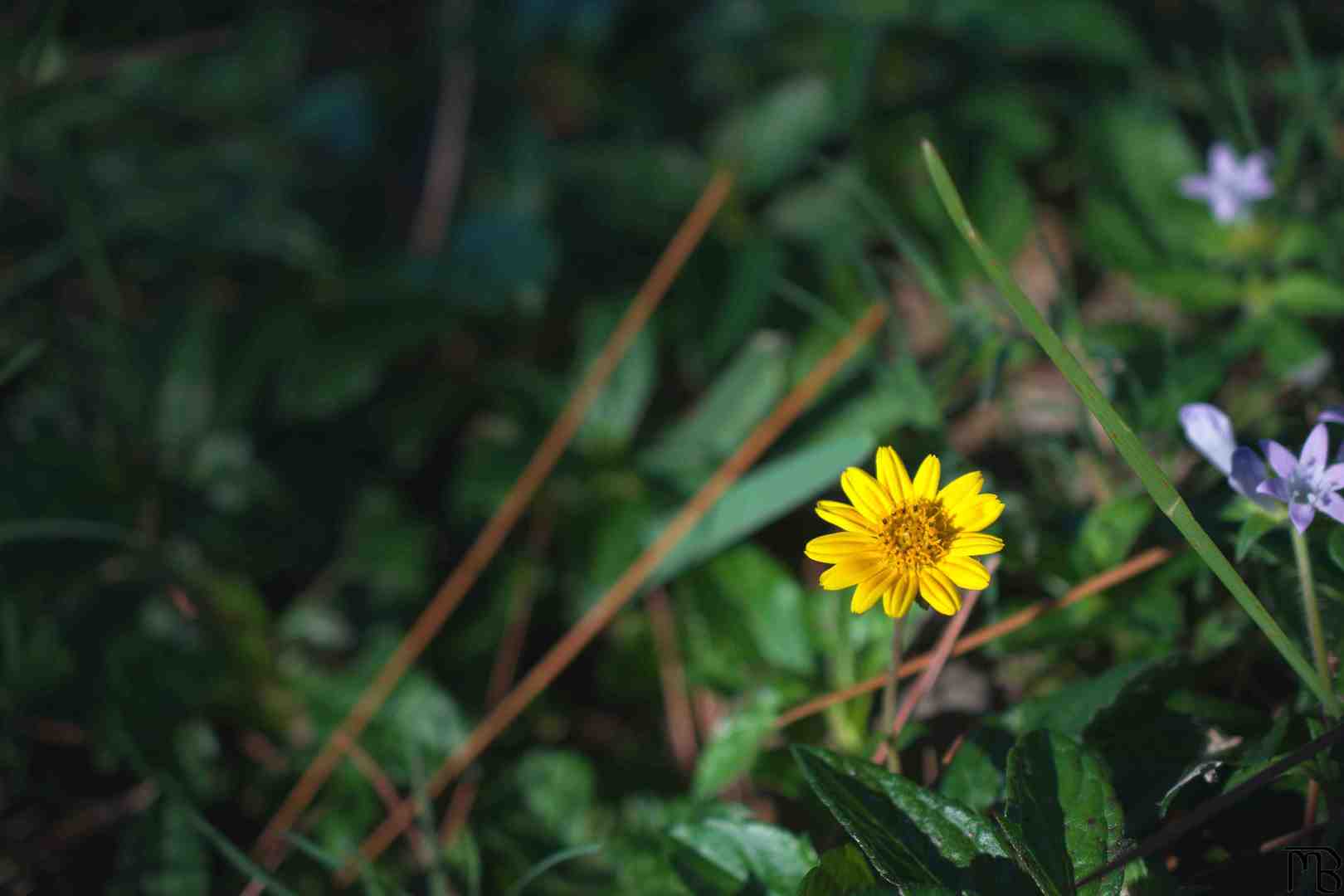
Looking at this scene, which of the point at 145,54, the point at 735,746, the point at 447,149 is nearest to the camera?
the point at 735,746

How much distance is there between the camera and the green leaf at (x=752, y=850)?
1215 millimetres

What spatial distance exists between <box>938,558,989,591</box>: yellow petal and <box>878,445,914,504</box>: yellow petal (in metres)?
0.08

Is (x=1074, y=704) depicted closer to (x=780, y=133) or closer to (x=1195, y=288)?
(x=1195, y=288)

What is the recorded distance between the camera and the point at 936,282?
155cm

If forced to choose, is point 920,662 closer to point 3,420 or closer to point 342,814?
point 342,814

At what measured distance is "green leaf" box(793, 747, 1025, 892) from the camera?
1073 millimetres

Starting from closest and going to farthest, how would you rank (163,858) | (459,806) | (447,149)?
(163,858), (459,806), (447,149)

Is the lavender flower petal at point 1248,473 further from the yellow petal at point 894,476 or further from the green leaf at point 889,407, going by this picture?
the green leaf at point 889,407

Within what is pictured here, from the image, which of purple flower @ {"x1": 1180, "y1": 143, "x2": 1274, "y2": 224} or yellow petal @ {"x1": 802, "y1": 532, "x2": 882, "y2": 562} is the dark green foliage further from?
yellow petal @ {"x1": 802, "y1": 532, "x2": 882, "y2": 562}

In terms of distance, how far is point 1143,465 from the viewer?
1.05 meters

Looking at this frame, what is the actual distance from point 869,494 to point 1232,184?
1.06 metres

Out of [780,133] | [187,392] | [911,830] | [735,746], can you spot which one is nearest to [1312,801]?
[911,830]

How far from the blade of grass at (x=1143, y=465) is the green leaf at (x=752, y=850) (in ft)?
1.72

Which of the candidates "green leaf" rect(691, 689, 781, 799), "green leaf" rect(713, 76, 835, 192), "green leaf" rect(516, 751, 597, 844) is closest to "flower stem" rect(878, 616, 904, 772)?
"green leaf" rect(691, 689, 781, 799)
